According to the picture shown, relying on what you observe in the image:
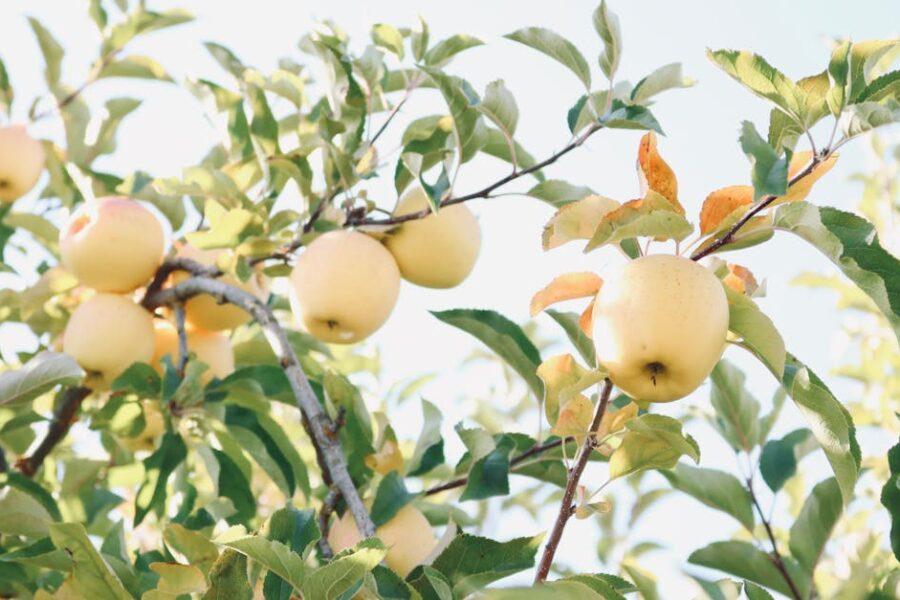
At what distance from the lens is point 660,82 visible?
177cm

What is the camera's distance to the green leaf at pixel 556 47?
168 cm

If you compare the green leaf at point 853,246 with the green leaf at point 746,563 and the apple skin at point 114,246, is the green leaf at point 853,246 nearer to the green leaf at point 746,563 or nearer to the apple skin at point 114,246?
the green leaf at point 746,563

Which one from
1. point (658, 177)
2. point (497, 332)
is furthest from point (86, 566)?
point (658, 177)

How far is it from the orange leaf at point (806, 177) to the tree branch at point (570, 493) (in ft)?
1.11

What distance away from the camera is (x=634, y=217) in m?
1.32

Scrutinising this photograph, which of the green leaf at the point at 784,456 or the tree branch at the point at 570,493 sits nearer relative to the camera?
the tree branch at the point at 570,493

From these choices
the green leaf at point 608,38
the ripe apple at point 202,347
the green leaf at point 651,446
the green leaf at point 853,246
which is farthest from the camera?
the ripe apple at point 202,347

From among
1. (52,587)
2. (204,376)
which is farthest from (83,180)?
(52,587)

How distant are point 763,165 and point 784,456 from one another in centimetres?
97

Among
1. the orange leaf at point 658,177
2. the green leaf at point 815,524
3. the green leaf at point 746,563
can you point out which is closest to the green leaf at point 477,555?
the orange leaf at point 658,177

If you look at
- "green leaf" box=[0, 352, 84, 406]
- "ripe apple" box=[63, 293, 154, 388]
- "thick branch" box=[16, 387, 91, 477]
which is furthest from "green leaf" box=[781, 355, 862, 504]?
"thick branch" box=[16, 387, 91, 477]

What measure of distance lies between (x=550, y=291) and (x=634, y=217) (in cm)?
16

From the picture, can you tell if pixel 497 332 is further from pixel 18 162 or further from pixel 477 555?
pixel 18 162

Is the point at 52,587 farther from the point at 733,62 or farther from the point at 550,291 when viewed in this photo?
the point at 733,62
